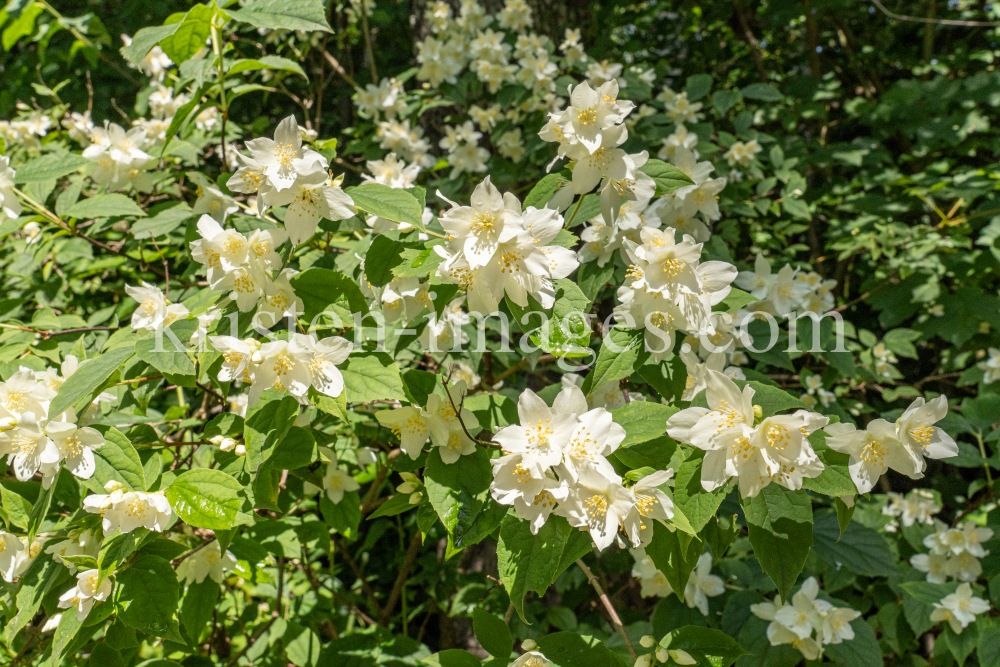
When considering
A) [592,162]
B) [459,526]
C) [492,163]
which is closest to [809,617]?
[459,526]

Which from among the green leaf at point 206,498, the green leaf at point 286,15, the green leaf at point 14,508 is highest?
the green leaf at point 286,15

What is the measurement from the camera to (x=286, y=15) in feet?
4.35

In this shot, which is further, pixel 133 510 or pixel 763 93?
pixel 763 93

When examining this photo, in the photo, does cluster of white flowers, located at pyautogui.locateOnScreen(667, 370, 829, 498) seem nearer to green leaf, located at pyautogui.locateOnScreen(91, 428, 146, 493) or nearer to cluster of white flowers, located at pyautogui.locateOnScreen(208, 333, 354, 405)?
cluster of white flowers, located at pyautogui.locateOnScreen(208, 333, 354, 405)

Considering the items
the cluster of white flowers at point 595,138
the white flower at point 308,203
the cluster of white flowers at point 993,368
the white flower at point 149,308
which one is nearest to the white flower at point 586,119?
the cluster of white flowers at point 595,138

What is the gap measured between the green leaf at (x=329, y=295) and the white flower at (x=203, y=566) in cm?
70

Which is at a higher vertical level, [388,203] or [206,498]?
[388,203]

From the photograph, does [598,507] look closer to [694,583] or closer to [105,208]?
[694,583]

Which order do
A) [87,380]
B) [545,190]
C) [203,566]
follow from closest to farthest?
[87,380], [545,190], [203,566]

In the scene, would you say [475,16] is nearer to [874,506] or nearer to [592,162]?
[592,162]

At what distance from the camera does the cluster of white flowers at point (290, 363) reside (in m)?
1.12

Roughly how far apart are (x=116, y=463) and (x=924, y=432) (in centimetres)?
152

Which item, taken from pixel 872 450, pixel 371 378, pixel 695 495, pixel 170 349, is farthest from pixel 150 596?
pixel 872 450

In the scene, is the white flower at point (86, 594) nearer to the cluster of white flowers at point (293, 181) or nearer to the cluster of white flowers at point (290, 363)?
the cluster of white flowers at point (290, 363)
